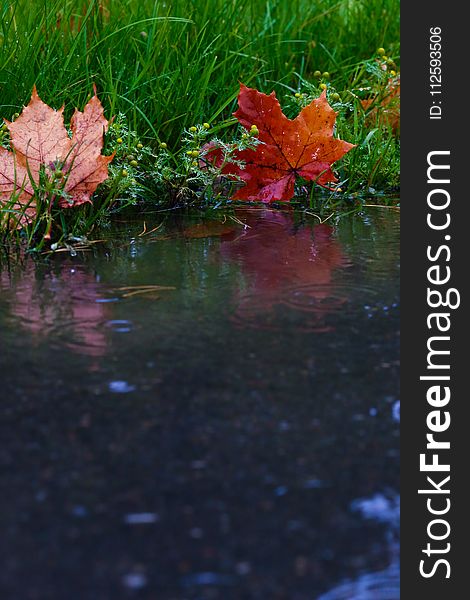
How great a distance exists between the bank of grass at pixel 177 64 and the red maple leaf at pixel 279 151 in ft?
0.38

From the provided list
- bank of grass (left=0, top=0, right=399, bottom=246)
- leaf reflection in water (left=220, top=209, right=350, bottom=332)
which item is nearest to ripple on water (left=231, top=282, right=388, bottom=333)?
leaf reflection in water (left=220, top=209, right=350, bottom=332)

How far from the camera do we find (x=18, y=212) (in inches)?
94.8

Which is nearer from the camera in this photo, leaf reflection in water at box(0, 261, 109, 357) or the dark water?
the dark water

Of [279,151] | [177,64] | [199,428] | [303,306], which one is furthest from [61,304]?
[177,64]

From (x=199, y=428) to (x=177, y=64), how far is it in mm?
2115

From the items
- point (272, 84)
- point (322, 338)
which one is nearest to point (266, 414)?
point (322, 338)

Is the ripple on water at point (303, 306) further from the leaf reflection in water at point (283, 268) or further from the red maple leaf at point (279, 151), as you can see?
the red maple leaf at point (279, 151)

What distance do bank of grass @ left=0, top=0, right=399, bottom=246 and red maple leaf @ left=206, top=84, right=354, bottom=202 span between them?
0.38 feet

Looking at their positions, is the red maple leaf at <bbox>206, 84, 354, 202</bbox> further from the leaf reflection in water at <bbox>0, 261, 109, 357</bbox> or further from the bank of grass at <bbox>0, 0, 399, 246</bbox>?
the leaf reflection in water at <bbox>0, 261, 109, 357</bbox>

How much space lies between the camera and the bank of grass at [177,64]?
116 inches

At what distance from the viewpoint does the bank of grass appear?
2949 mm

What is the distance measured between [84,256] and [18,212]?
0.24m

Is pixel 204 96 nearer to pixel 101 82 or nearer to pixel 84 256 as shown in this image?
pixel 101 82

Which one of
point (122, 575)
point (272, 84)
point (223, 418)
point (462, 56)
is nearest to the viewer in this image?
point (122, 575)
